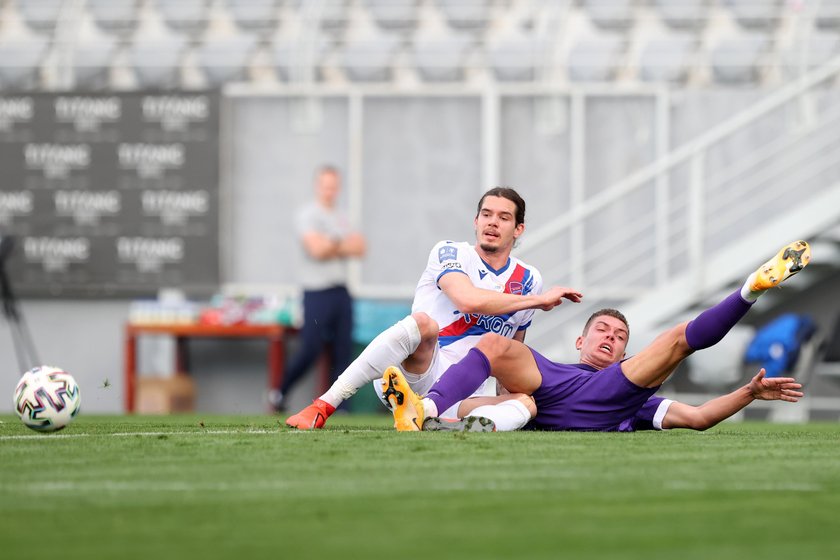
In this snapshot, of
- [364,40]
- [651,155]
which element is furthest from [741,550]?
[364,40]

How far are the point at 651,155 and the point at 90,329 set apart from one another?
5147 millimetres

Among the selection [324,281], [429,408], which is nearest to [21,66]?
[324,281]

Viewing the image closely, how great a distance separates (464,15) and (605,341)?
7870 mm

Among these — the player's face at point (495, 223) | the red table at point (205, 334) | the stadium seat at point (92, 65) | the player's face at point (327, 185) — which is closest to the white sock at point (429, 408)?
the player's face at point (495, 223)

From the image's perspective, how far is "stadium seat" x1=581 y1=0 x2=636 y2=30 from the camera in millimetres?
13266

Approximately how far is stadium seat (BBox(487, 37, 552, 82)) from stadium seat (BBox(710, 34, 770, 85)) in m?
1.62

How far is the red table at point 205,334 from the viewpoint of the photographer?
38.7 feet

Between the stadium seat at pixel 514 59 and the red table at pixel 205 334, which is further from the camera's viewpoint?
the stadium seat at pixel 514 59

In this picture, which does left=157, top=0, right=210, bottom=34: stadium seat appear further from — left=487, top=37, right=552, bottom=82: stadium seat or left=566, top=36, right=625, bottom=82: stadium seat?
left=566, top=36, right=625, bottom=82: stadium seat

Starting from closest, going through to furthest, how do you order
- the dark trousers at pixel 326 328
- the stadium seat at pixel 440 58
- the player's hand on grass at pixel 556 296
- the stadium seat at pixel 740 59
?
the player's hand on grass at pixel 556 296 < the dark trousers at pixel 326 328 < the stadium seat at pixel 740 59 < the stadium seat at pixel 440 58

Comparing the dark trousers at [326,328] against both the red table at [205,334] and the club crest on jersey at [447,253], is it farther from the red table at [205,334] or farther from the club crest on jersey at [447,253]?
the club crest on jersey at [447,253]

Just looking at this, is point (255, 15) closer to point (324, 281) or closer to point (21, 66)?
point (21, 66)

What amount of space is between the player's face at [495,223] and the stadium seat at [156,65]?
7482 mm

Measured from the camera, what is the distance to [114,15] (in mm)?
13672
